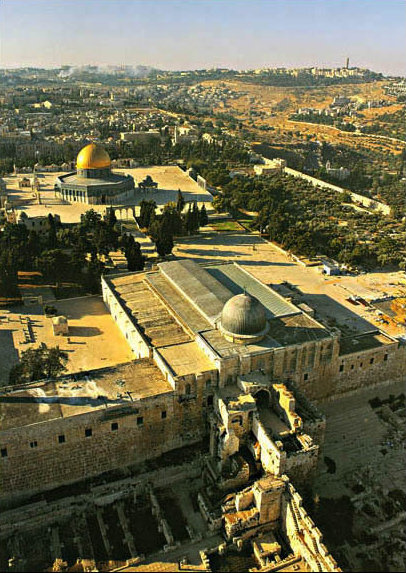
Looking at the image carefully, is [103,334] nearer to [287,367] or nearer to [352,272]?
[287,367]

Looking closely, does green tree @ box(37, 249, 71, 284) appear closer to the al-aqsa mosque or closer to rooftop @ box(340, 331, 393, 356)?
rooftop @ box(340, 331, 393, 356)

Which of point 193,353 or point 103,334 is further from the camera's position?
point 103,334

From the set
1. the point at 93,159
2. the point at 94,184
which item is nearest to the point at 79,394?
the point at 94,184

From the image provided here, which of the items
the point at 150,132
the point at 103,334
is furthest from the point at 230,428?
the point at 150,132

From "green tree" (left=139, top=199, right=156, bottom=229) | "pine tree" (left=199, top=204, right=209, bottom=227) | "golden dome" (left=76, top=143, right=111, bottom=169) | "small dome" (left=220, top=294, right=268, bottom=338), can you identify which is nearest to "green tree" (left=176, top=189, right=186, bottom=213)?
"pine tree" (left=199, top=204, right=209, bottom=227)

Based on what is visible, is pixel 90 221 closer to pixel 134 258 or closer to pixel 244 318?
pixel 134 258

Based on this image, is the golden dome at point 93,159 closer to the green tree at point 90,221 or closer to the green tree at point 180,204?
the green tree at point 180,204

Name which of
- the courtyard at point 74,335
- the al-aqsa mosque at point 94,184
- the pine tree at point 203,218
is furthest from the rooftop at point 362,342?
the al-aqsa mosque at point 94,184

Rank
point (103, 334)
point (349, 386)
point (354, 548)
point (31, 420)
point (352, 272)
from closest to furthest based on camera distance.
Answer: point (354, 548) → point (31, 420) → point (349, 386) → point (103, 334) → point (352, 272)
